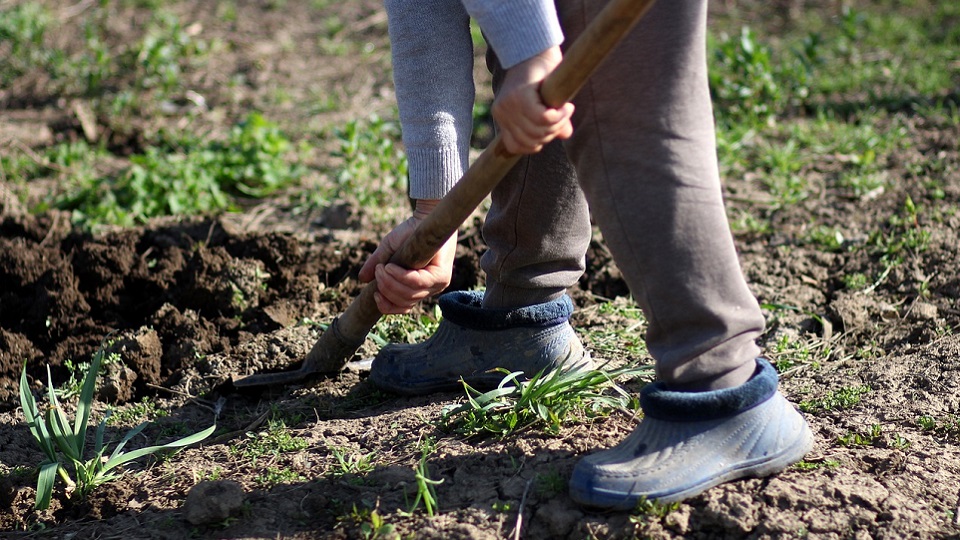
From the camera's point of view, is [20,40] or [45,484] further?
[20,40]

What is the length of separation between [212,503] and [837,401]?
161 cm

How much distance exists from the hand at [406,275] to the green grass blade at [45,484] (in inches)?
35.4

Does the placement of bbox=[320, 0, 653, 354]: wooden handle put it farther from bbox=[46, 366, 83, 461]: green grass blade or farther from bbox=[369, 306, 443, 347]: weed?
bbox=[46, 366, 83, 461]: green grass blade

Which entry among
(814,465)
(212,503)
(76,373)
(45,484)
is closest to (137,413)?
(76,373)

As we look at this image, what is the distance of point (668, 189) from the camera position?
79.4 inches

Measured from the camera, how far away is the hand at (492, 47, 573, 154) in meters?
1.98

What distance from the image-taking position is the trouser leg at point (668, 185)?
1990 millimetres

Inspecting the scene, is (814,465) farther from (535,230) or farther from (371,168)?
(371,168)

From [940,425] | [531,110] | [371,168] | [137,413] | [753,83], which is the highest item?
[531,110]

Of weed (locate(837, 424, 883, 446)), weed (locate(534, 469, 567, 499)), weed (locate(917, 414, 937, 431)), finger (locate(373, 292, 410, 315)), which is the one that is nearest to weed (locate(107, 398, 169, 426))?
finger (locate(373, 292, 410, 315))

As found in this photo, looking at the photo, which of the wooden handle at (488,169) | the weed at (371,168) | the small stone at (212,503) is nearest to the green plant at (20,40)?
the weed at (371,168)

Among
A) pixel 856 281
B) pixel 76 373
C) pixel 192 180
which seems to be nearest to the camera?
pixel 76 373

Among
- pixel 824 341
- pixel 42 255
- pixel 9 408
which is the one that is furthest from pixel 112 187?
pixel 824 341

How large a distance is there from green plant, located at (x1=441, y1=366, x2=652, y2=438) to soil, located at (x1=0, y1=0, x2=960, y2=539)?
5 centimetres
